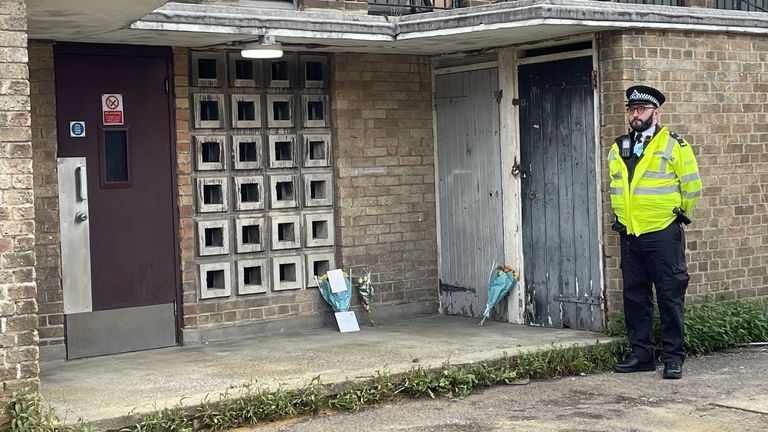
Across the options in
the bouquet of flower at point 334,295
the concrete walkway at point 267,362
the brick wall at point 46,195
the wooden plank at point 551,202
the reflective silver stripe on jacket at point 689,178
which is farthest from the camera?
the bouquet of flower at point 334,295

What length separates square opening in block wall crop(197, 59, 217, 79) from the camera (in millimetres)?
9828

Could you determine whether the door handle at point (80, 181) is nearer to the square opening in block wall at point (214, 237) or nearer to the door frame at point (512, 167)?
the square opening in block wall at point (214, 237)

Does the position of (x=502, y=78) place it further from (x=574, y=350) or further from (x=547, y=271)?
(x=574, y=350)

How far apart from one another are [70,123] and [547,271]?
4467mm

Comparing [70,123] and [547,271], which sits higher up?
[70,123]

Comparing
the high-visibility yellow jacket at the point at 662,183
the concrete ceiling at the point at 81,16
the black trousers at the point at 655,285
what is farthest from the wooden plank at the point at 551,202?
the concrete ceiling at the point at 81,16

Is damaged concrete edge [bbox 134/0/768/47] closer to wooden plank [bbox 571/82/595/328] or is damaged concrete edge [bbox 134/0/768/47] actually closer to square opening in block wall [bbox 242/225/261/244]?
wooden plank [bbox 571/82/595/328]

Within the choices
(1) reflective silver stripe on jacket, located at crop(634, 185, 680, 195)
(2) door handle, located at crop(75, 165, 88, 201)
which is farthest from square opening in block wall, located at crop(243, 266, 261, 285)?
(1) reflective silver stripe on jacket, located at crop(634, 185, 680, 195)

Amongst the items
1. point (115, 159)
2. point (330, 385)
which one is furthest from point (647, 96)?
point (115, 159)

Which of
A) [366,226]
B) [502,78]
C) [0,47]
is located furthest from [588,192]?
[0,47]

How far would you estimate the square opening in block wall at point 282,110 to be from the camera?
10242 millimetres

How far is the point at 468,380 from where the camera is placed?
8.20 metres

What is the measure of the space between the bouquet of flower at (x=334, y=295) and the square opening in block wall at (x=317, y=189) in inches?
30.6

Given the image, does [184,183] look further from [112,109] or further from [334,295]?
[334,295]
